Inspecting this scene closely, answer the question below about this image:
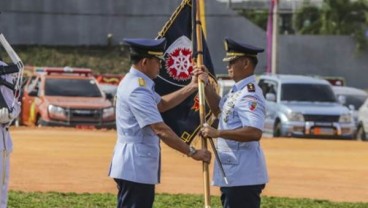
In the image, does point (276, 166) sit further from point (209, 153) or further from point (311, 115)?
point (209, 153)

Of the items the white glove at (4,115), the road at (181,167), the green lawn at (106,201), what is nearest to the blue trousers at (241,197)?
the white glove at (4,115)

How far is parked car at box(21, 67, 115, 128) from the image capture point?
24297mm

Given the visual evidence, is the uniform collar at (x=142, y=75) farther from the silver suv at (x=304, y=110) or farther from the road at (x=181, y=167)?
the silver suv at (x=304, y=110)

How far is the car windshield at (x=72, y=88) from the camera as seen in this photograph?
2531cm

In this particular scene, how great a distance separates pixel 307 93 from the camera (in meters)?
23.9

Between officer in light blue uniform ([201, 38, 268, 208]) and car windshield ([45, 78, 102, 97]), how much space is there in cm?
1828

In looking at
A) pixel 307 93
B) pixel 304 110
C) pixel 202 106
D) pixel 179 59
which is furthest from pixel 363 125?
pixel 202 106

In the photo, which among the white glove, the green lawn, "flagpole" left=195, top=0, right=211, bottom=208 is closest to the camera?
"flagpole" left=195, top=0, right=211, bottom=208

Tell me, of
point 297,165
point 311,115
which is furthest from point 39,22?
point 297,165

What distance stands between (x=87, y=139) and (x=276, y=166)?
590cm

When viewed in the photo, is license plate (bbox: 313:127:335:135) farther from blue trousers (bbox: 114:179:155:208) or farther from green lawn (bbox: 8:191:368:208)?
blue trousers (bbox: 114:179:155:208)

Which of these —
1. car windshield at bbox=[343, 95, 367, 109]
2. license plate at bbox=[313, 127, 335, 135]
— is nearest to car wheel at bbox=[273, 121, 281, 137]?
license plate at bbox=[313, 127, 335, 135]

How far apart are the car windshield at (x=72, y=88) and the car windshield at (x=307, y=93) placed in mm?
5286

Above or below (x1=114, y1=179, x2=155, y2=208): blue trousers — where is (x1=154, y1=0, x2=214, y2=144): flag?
above
